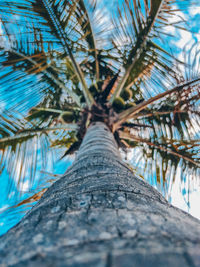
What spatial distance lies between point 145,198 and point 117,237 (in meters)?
0.35

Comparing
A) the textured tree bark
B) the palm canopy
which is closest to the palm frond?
the palm canopy

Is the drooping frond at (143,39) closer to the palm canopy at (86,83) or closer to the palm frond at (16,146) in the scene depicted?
the palm canopy at (86,83)

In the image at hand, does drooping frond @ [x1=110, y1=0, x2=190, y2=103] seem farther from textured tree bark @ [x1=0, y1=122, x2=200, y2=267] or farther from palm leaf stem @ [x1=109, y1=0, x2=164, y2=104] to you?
textured tree bark @ [x1=0, y1=122, x2=200, y2=267]

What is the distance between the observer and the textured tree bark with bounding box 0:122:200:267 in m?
0.31

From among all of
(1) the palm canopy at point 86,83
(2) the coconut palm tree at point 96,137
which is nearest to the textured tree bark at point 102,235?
→ (2) the coconut palm tree at point 96,137

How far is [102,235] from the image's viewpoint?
42cm

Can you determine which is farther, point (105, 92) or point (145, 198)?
point (105, 92)

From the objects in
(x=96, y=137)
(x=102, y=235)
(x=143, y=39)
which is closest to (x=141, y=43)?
(x=143, y=39)

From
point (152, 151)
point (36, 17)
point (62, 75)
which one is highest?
point (36, 17)

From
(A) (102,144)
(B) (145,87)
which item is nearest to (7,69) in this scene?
(A) (102,144)

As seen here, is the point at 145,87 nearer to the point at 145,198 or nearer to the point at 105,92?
the point at 105,92

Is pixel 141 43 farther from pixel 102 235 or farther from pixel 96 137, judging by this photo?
pixel 102 235

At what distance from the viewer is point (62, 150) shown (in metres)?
4.55

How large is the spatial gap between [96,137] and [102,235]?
1250mm
